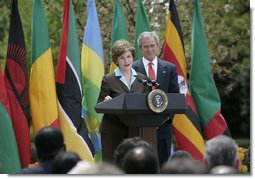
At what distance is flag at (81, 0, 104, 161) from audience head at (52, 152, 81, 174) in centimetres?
432

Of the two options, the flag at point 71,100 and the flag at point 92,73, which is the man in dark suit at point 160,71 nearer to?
the flag at point 71,100

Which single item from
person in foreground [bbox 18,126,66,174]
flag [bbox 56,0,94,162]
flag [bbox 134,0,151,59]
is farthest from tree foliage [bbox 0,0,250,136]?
person in foreground [bbox 18,126,66,174]

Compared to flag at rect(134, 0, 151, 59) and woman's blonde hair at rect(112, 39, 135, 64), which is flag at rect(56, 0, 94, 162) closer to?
flag at rect(134, 0, 151, 59)

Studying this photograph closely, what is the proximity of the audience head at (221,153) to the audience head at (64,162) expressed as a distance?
0.90 meters

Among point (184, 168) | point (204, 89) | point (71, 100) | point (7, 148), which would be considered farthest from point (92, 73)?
point (184, 168)

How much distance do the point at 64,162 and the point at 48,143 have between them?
0.40 metres

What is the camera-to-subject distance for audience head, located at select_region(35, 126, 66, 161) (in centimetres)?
583

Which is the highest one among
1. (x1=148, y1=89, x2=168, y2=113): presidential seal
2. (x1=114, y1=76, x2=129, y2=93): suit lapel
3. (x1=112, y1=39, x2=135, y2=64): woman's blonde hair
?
(x1=112, y1=39, x2=135, y2=64): woman's blonde hair

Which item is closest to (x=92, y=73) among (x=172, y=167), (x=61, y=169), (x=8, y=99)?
(x=8, y=99)

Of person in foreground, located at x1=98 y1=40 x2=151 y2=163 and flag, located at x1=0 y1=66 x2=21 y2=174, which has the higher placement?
person in foreground, located at x1=98 y1=40 x2=151 y2=163

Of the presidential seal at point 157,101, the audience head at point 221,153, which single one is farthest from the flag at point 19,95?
the audience head at point 221,153

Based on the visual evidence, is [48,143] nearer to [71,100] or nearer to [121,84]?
[121,84]

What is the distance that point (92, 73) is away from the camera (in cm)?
1023

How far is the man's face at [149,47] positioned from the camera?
8.62 metres
